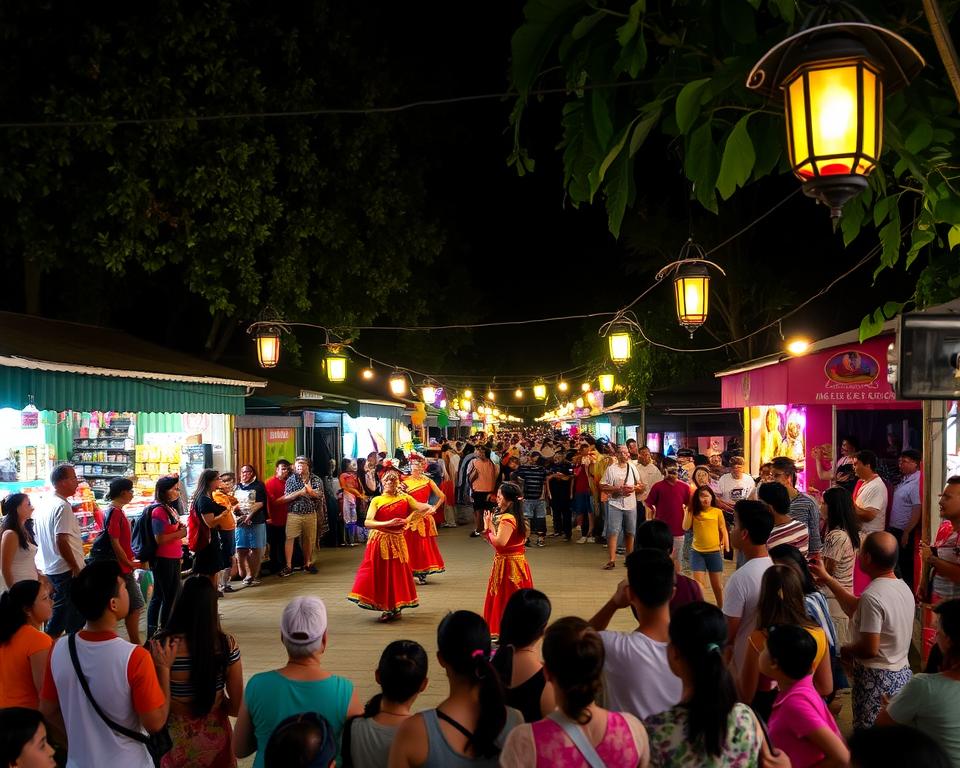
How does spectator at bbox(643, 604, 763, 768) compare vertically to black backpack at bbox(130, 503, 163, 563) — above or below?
above

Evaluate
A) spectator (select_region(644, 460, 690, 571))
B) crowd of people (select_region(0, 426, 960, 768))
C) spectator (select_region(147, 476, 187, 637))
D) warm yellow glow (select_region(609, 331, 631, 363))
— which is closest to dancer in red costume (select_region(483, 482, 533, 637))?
crowd of people (select_region(0, 426, 960, 768))

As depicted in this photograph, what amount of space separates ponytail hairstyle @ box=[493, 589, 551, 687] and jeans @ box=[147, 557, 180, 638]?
19.6 ft

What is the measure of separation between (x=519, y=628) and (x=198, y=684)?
1.56m

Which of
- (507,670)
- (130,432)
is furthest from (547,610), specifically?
(130,432)

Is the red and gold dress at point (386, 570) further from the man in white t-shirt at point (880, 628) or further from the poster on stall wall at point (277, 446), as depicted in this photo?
the man in white t-shirt at point (880, 628)

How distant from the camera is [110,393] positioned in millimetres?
9906

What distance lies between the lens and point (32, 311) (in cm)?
1394

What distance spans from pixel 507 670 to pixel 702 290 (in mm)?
6850

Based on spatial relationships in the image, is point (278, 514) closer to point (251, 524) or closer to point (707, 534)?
point (251, 524)

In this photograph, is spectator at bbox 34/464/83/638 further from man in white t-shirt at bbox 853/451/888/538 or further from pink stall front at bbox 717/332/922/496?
pink stall front at bbox 717/332/922/496

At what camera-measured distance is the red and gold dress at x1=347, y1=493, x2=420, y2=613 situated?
31.3 ft

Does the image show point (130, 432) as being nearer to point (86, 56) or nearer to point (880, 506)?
point (86, 56)

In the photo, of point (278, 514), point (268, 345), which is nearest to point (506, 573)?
point (278, 514)

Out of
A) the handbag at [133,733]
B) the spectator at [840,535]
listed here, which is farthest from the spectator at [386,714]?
the spectator at [840,535]
